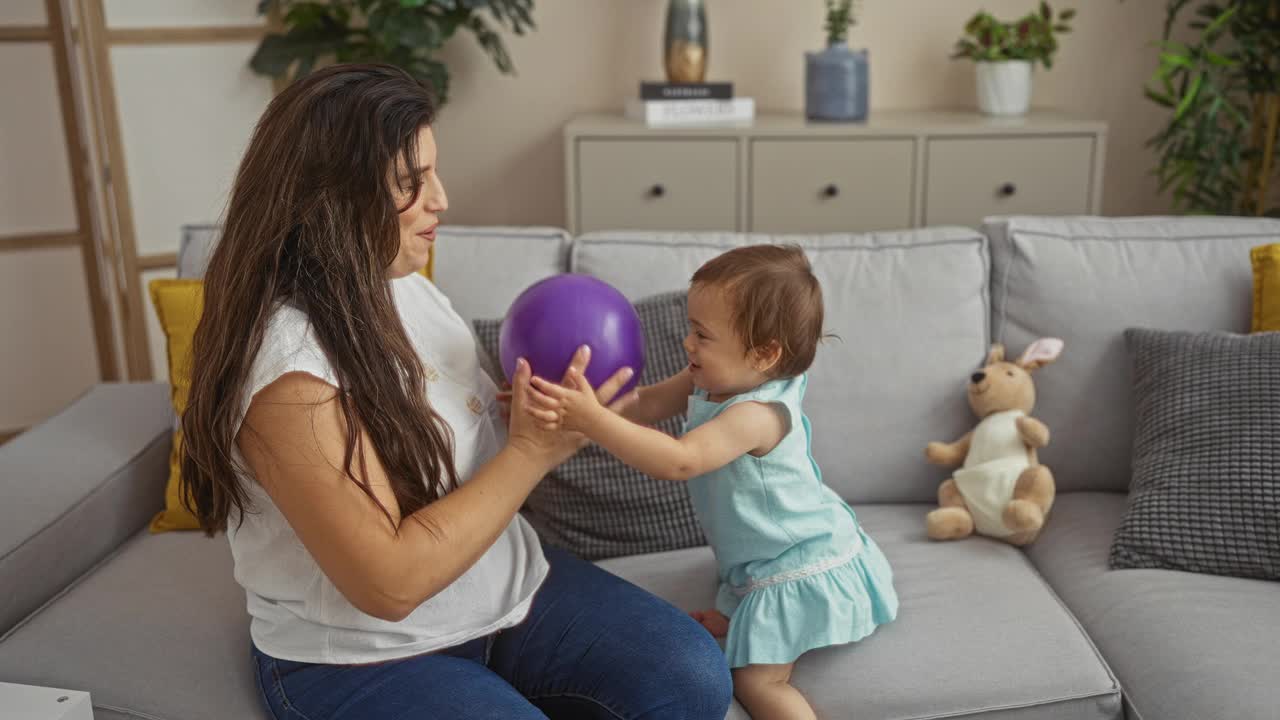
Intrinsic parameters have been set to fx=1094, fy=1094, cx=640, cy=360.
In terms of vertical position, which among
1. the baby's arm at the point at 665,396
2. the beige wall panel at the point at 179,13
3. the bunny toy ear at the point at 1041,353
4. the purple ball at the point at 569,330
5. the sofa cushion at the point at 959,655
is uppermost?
the beige wall panel at the point at 179,13

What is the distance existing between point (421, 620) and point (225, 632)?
0.38 metres

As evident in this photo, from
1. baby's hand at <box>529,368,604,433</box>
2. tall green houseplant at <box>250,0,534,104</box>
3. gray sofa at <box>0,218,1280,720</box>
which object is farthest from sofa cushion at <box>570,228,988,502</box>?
tall green houseplant at <box>250,0,534,104</box>

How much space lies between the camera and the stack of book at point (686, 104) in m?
3.11

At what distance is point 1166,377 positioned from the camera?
1790 mm

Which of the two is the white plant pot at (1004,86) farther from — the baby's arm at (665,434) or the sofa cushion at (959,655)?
the baby's arm at (665,434)

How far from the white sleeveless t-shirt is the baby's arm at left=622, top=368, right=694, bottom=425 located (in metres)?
0.24

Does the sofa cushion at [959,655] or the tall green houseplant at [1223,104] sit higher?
the tall green houseplant at [1223,104]

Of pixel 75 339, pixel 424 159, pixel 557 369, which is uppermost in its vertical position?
pixel 424 159

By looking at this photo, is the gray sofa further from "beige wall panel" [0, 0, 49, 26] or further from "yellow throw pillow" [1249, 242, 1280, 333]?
"beige wall panel" [0, 0, 49, 26]

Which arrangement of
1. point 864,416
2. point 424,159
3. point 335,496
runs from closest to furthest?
1. point 335,496
2. point 424,159
3. point 864,416

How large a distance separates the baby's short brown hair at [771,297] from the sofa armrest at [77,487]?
1032 mm

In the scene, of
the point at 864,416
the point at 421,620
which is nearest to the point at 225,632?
the point at 421,620

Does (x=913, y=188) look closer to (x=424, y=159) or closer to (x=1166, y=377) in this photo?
(x=1166, y=377)

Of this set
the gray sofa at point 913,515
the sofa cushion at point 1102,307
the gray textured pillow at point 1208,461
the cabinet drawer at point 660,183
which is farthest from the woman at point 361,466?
the cabinet drawer at point 660,183
